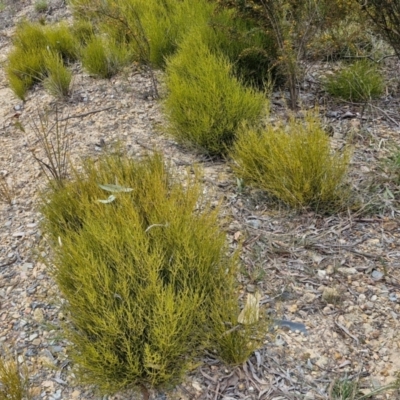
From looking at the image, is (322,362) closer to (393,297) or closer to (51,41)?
(393,297)

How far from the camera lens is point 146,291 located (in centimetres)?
165

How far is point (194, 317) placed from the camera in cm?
171

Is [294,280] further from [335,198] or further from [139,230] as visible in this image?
[139,230]

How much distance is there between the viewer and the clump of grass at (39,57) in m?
3.77

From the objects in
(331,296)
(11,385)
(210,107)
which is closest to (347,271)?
(331,296)

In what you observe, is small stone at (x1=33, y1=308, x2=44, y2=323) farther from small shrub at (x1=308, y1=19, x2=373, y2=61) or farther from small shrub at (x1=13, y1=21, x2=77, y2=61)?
small shrub at (x1=13, y1=21, x2=77, y2=61)

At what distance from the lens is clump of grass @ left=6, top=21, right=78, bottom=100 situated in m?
3.77

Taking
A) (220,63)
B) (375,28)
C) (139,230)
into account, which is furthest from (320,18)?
(139,230)

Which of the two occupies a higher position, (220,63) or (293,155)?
(220,63)

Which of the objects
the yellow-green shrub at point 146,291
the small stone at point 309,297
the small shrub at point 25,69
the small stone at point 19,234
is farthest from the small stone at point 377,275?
the small shrub at point 25,69

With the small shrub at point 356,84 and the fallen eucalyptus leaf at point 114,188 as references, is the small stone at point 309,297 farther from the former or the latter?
the small shrub at point 356,84

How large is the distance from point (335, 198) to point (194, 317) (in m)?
1.04

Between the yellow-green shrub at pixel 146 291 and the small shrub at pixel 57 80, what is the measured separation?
6.56 feet

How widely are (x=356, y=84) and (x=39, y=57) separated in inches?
103
